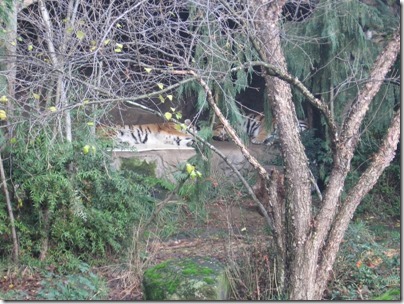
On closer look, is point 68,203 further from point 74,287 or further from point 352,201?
point 352,201

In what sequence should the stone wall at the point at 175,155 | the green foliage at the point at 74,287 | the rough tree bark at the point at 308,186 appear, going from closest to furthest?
the rough tree bark at the point at 308,186 < the green foliage at the point at 74,287 < the stone wall at the point at 175,155

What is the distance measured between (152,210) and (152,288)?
2.00 metres

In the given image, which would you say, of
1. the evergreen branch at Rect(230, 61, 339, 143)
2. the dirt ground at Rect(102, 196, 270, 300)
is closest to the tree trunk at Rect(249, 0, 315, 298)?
the evergreen branch at Rect(230, 61, 339, 143)

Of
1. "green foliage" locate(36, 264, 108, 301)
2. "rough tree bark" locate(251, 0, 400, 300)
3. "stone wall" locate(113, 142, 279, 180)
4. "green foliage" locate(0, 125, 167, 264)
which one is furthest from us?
"stone wall" locate(113, 142, 279, 180)

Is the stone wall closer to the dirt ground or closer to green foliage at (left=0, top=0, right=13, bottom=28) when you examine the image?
the dirt ground

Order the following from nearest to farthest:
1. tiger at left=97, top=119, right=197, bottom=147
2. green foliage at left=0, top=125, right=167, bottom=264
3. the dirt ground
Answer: the dirt ground < green foliage at left=0, top=125, right=167, bottom=264 < tiger at left=97, top=119, right=197, bottom=147

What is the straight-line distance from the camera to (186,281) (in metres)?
6.28

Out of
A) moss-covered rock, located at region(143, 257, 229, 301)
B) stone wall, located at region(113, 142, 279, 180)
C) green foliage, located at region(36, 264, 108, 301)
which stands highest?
stone wall, located at region(113, 142, 279, 180)

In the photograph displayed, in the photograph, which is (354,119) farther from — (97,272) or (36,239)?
(36,239)

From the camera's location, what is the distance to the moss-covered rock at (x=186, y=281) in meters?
6.17

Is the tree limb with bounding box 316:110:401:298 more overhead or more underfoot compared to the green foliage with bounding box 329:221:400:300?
more overhead

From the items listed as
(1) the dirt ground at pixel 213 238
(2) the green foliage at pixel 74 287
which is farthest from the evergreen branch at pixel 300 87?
(2) the green foliage at pixel 74 287

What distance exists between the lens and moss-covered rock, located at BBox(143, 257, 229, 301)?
20.2 feet

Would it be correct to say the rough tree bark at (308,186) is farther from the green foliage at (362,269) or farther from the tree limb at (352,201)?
the green foliage at (362,269)
